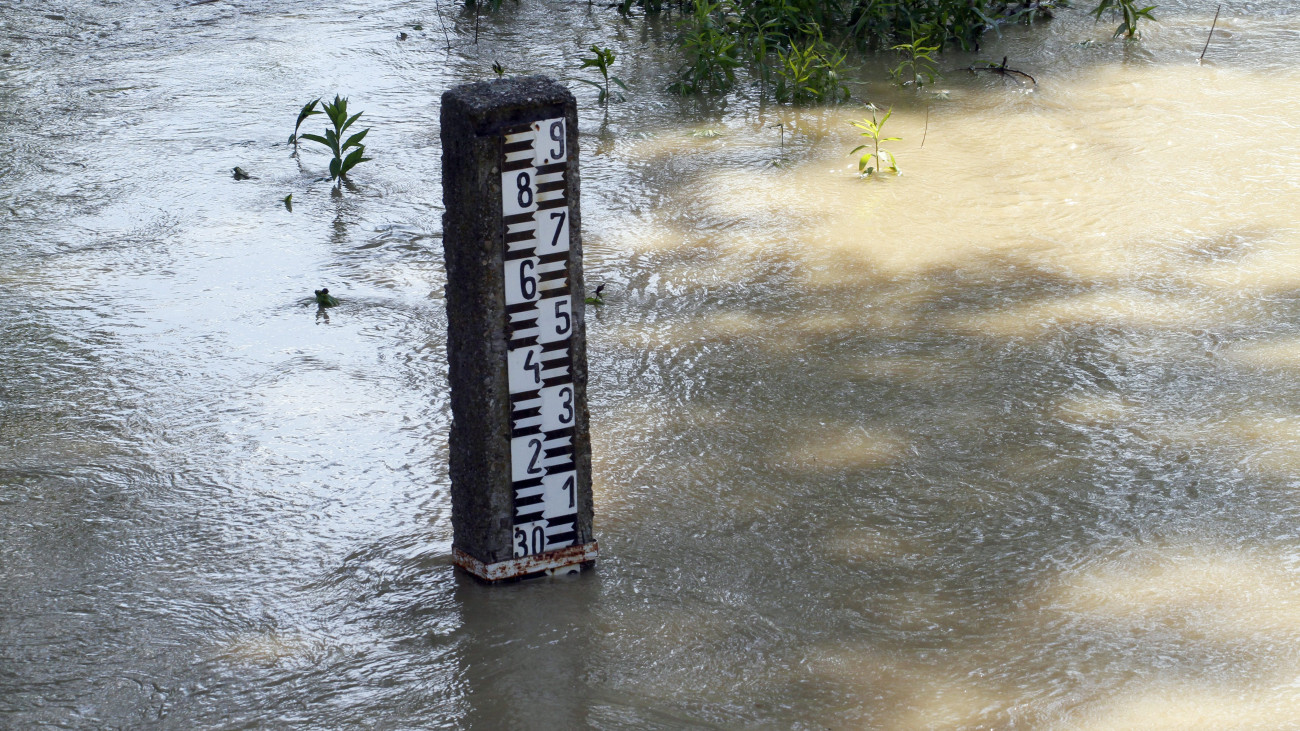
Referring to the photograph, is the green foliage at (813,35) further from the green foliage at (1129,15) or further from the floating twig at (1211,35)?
the floating twig at (1211,35)

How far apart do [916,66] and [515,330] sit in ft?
14.6

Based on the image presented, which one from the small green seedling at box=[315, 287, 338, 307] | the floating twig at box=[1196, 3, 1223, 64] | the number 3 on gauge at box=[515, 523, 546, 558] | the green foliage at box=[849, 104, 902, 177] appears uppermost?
the floating twig at box=[1196, 3, 1223, 64]

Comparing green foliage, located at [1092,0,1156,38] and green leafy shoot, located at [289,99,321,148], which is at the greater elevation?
green foliage, located at [1092,0,1156,38]

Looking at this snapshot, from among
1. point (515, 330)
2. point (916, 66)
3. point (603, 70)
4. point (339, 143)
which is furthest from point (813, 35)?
point (515, 330)

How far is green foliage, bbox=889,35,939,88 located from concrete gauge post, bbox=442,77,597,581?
377 centimetres

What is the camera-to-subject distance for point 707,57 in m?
6.10

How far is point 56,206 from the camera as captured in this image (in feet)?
16.2

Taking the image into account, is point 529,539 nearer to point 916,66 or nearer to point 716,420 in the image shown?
point 716,420

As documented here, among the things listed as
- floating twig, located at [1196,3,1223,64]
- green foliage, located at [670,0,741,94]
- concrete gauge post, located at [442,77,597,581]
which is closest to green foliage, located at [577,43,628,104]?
green foliage, located at [670,0,741,94]

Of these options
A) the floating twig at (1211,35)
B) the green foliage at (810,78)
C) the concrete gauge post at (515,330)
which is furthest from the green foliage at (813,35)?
the concrete gauge post at (515,330)

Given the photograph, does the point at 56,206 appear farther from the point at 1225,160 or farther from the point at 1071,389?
the point at 1225,160

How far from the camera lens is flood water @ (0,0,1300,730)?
8.11ft

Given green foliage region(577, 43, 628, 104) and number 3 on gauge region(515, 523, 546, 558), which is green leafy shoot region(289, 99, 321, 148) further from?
number 3 on gauge region(515, 523, 546, 558)

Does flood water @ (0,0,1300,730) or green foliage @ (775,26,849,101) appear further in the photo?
green foliage @ (775,26,849,101)
